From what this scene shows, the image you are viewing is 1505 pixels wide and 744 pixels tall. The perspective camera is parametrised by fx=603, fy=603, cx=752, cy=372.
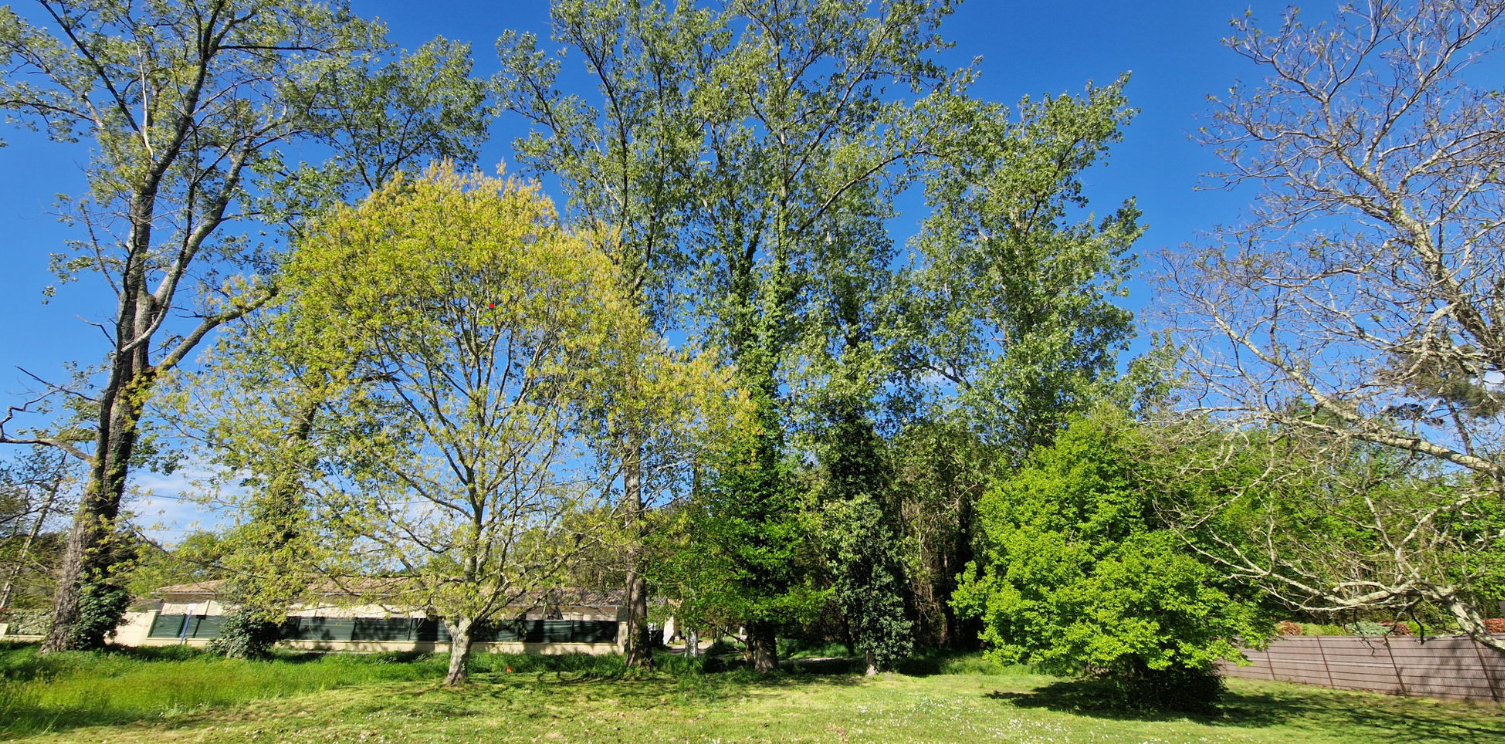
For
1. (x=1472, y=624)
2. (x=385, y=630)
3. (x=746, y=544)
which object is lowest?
(x=385, y=630)

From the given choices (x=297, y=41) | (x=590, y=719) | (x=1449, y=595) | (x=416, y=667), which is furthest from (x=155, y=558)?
(x=1449, y=595)

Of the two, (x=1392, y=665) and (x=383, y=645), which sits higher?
(x=1392, y=665)

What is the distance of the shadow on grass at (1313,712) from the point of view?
9.86 metres

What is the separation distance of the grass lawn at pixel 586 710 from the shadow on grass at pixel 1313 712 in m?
0.05

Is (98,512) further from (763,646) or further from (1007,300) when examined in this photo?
(1007,300)

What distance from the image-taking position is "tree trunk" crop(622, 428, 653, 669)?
13.2m

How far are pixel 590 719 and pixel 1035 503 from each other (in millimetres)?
10849

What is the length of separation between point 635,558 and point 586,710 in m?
3.84

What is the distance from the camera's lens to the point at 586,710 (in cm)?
1144

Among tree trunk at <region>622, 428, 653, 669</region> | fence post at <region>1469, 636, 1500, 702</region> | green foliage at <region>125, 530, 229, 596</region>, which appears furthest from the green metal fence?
fence post at <region>1469, 636, 1500, 702</region>

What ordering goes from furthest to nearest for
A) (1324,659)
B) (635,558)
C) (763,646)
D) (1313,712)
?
1. (763,646)
2. (1324,659)
3. (635,558)
4. (1313,712)

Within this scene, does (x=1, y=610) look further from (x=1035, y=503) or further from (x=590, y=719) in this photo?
(x=1035, y=503)

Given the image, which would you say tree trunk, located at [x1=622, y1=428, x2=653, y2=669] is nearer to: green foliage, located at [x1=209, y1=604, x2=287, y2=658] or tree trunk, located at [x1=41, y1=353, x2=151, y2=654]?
green foliage, located at [x1=209, y1=604, x2=287, y2=658]

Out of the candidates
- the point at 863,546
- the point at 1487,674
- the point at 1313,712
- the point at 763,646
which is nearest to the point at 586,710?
the point at 763,646
